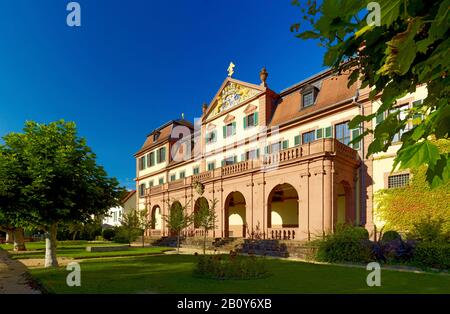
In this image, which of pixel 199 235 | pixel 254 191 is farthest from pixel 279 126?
pixel 199 235

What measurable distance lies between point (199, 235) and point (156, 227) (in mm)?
13920

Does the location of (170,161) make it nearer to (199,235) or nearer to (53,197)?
(199,235)

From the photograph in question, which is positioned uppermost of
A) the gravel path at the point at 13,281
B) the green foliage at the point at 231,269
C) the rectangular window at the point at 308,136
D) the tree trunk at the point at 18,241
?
the rectangular window at the point at 308,136

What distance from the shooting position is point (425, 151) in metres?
1.85

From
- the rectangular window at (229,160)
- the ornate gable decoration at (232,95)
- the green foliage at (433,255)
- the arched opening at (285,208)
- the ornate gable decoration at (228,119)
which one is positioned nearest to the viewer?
the green foliage at (433,255)

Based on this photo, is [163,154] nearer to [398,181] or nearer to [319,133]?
[319,133]

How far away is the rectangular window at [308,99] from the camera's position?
26.3 meters

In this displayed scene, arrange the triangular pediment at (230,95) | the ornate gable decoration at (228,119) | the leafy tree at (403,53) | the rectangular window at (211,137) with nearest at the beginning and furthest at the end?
the leafy tree at (403,53)
the triangular pediment at (230,95)
the ornate gable decoration at (228,119)
the rectangular window at (211,137)

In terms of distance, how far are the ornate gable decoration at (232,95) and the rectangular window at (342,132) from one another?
8871mm

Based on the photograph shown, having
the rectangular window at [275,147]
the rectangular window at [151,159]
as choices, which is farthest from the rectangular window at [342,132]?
the rectangular window at [151,159]

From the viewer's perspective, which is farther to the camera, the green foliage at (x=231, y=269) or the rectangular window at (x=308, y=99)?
the rectangular window at (x=308, y=99)

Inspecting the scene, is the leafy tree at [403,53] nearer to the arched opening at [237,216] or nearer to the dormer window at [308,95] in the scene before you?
the dormer window at [308,95]

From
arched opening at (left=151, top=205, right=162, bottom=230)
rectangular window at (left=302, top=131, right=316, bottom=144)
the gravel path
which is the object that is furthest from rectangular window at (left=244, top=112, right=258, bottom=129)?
the gravel path

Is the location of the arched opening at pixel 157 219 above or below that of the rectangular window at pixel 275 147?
below
